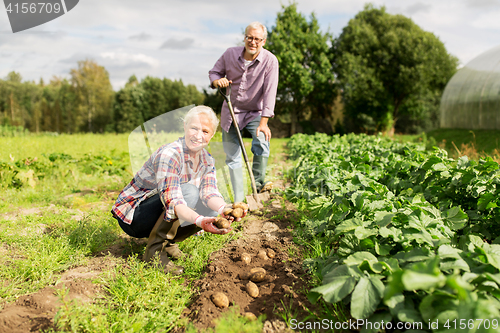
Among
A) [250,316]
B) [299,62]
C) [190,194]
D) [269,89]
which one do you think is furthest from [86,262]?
[299,62]

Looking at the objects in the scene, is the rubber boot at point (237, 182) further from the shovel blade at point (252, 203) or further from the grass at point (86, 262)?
the grass at point (86, 262)

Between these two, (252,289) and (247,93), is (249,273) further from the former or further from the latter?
(247,93)

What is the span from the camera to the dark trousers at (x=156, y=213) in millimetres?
2168

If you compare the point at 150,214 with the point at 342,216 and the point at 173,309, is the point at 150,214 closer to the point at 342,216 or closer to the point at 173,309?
the point at 173,309

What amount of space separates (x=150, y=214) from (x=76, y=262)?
69 cm

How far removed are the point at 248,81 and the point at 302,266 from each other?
7.21ft

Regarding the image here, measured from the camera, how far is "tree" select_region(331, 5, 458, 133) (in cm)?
2111

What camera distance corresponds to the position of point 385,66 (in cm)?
2195

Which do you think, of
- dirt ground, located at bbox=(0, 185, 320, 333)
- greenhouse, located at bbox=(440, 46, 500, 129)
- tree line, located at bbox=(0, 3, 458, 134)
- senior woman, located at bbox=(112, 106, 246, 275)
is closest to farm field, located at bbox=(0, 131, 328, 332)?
dirt ground, located at bbox=(0, 185, 320, 333)

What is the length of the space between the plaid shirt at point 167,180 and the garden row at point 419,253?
0.87 meters

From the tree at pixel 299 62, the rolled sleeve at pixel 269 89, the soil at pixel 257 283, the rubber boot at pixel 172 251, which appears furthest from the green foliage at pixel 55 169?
the tree at pixel 299 62

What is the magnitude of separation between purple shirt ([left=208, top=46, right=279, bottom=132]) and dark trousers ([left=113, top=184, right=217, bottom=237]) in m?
1.54

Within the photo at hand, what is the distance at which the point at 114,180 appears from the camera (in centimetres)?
523

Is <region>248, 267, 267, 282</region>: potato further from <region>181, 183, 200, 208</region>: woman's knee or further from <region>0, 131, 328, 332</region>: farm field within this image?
<region>181, 183, 200, 208</region>: woman's knee
